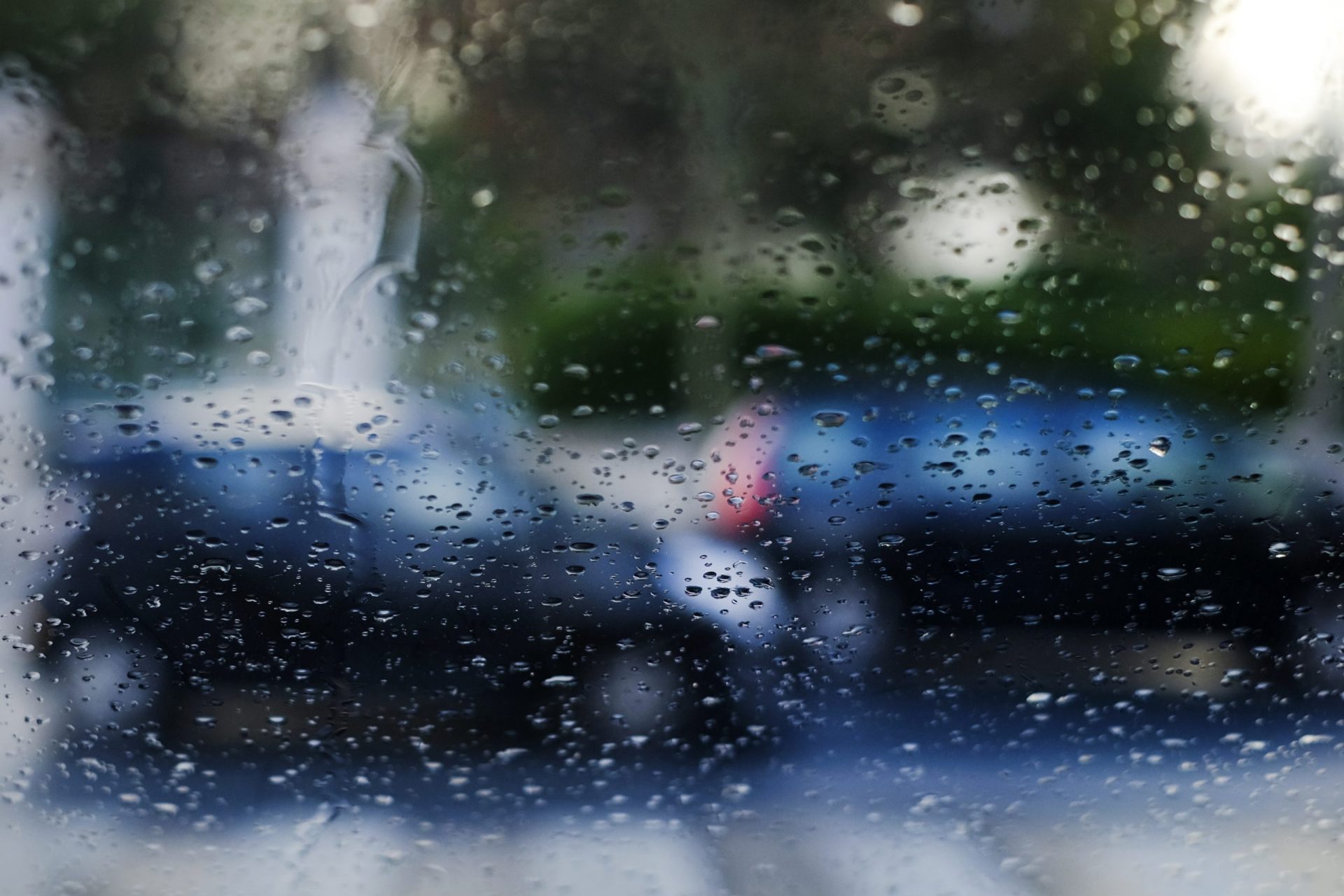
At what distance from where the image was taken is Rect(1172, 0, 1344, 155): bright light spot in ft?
5.25

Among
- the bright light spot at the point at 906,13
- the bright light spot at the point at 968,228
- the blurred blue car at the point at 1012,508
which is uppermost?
the bright light spot at the point at 906,13

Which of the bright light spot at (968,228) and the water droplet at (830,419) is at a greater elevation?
the bright light spot at (968,228)

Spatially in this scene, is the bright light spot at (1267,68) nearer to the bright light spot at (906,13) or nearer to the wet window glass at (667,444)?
the wet window glass at (667,444)

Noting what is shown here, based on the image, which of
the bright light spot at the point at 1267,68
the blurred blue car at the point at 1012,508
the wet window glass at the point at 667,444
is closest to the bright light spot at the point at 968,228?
the wet window glass at the point at 667,444

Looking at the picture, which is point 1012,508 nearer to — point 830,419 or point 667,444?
point 830,419

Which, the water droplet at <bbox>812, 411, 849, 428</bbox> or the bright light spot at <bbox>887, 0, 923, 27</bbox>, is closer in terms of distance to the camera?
the bright light spot at <bbox>887, 0, 923, 27</bbox>

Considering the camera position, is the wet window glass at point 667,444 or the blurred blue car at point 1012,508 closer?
the wet window glass at point 667,444

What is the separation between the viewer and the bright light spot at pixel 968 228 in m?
1.61

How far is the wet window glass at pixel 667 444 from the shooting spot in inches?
60.6

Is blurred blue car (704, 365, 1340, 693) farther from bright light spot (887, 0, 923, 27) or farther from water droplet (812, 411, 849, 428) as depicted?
bright light spot (887, 0, 923, 27)

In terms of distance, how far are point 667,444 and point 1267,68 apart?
1.12m

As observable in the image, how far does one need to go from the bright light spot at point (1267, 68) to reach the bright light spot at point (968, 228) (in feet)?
1.00

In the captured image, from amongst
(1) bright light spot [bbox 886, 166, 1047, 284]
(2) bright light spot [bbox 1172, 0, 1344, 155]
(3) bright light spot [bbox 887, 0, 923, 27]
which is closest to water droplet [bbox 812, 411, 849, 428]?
(1) bright light spot [bbox 886, 166, 1047, 284]

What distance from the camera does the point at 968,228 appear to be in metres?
1.63
